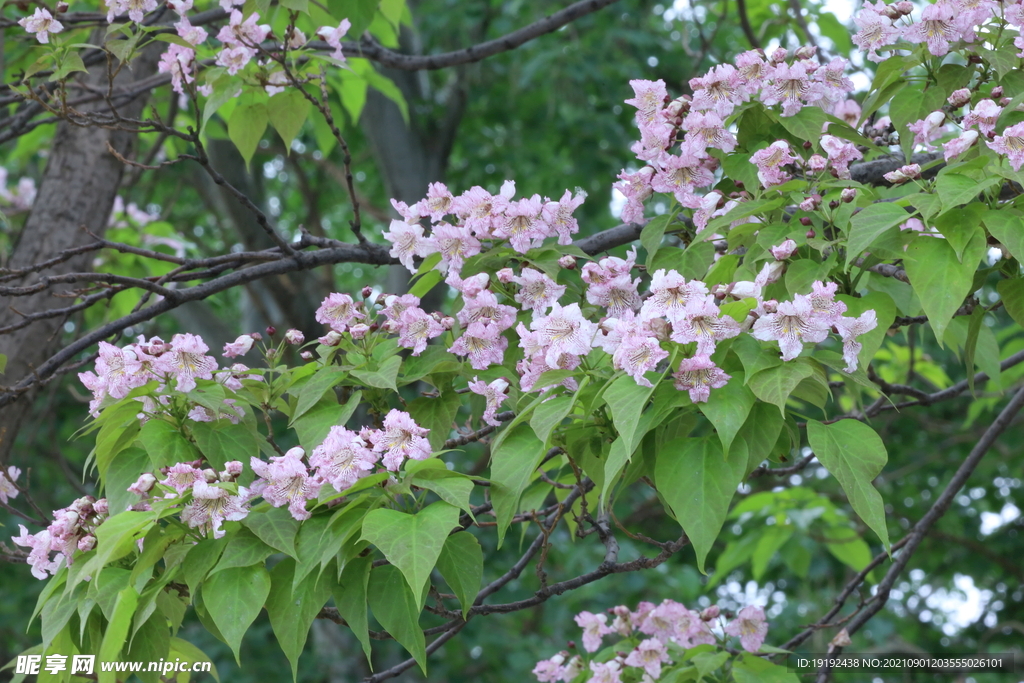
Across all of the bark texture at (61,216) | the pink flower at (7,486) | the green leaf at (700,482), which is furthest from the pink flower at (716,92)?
the bark texture at (61,216)

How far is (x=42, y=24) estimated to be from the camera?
2.33 meters

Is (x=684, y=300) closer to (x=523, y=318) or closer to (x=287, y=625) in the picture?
(x=523, y=318)

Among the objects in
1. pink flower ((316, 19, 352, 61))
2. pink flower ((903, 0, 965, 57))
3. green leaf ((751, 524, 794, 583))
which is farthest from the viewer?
green leaf ((751, 524, 794, 583))

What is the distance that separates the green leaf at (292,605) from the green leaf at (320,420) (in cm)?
32

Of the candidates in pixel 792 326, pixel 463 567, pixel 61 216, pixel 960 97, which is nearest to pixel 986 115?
pixel 960 97

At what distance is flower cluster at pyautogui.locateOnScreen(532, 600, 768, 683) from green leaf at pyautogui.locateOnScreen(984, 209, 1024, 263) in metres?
1.34

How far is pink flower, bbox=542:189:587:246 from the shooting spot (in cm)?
200

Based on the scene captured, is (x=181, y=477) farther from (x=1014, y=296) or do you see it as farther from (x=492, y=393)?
(x=1014, y=296)

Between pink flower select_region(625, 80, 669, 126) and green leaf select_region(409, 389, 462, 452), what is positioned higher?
pink flower select_region(625, 80, 669, 126)

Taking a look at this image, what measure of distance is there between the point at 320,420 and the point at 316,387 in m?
0.07

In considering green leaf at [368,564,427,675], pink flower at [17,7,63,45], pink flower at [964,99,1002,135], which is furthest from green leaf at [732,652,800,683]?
pink flower at [17,7,63,45]

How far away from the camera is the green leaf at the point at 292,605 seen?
1538 millimetres

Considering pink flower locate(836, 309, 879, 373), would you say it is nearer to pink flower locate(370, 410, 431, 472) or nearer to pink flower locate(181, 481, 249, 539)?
pink flower locate(370, 410, 431, 472)

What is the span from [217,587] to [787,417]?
1.03 metres
